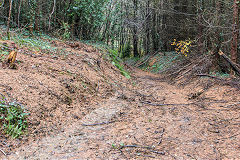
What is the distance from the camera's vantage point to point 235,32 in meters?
6.76

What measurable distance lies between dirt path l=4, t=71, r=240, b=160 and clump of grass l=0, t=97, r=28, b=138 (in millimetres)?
355

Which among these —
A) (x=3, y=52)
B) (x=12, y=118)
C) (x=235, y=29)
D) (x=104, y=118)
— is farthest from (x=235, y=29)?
(x=3, y=52)

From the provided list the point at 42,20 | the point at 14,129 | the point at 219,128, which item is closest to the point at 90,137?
the point at 14,129

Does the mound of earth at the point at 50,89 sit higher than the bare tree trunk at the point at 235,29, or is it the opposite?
the bare tree trunk at the point at 235,29

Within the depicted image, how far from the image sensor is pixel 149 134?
12.0 feet

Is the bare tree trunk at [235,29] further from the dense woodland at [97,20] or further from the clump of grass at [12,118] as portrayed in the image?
the clump of grass at [12,118]

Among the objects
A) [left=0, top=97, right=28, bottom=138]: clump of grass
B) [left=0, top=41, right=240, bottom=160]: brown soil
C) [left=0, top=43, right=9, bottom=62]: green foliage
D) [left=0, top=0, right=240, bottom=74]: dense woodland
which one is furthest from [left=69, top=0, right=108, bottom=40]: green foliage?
[left=0, top=97, right=28, bottom=138]: clump of grass

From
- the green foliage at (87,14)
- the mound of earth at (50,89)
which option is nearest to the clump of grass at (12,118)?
the mound of earth at (50,89)

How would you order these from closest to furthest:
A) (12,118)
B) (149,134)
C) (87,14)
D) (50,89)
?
1. (12,118)
2. (149,134)
3. (50,89)
4. (87,14)

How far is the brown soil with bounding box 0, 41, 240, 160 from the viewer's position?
2.94 metres

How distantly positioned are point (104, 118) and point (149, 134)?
4.16 ft

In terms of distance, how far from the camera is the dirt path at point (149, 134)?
2.87 m

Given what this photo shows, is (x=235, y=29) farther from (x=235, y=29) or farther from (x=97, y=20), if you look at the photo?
(x=97, y=20)

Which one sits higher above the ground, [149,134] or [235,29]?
[235,29]
